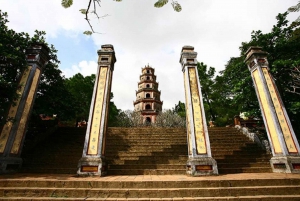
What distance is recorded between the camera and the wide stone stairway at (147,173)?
3570mm

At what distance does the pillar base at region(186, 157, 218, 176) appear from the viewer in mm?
5152

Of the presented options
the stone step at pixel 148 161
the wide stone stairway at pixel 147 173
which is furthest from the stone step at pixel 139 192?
the stone step at pixel 148 161

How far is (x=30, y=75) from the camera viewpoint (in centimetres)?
628

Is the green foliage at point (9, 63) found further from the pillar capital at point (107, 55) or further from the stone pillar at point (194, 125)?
the stone pillar at point (194, 125)

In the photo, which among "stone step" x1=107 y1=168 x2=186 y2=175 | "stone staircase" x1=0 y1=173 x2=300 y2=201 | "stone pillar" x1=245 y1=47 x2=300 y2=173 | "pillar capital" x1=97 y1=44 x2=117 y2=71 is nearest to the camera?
"stone staircase" x1=0 y1=173 x2=300 y2=201

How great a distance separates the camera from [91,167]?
5113mm

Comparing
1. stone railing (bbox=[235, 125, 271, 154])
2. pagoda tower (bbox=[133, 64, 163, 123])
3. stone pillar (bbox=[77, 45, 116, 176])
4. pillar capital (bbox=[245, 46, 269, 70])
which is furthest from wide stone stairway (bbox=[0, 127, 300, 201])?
pagoda tower (bbox=[133, 64, 163, 123])

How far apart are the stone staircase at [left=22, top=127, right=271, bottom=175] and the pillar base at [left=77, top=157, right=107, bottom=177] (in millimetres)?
693

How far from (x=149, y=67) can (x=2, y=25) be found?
73.7 feet

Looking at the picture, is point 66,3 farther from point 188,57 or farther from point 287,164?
point 287,164

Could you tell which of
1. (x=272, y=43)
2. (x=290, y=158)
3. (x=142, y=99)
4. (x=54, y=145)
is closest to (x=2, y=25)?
(x=54, y=145)

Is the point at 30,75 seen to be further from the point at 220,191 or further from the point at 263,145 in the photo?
the point at 263,145

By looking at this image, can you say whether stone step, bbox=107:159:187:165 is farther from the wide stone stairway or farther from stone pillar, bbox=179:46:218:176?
stone pillar, bbox=179:46:218:176

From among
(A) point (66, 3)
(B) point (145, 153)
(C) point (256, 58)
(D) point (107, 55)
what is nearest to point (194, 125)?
(B) point (145, 153)
